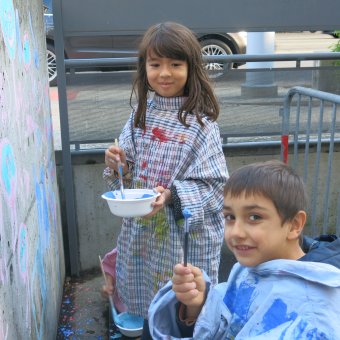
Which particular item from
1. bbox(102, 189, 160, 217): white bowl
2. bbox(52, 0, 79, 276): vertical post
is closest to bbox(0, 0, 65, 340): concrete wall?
bbox(52, 0, 79, 276): vertical post

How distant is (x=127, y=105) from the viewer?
410cm

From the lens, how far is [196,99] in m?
2.56

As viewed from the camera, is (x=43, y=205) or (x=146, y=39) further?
(x=43, y=205)

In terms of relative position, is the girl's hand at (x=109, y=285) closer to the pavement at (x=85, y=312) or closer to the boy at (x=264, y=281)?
the pavement at (x=85, y=312)

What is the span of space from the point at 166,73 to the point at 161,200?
1.98ft

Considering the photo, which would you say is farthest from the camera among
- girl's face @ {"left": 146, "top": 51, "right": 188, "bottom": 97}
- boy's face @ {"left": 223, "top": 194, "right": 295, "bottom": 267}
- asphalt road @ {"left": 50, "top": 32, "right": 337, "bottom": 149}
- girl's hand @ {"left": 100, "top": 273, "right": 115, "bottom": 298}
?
asphalt road @ {"left": 50, "top": 32, "right": 337, "bottom": 149}

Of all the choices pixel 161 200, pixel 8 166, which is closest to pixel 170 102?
pixel 161 200

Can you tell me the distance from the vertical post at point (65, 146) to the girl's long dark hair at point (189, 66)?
1.23 m

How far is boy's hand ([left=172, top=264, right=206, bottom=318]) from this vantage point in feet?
5.09

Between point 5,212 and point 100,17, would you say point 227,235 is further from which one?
point 100,17

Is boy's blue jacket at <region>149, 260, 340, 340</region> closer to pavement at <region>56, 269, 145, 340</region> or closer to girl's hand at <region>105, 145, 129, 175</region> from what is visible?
girl's hand at <region>105, 145, 129, 175</region>

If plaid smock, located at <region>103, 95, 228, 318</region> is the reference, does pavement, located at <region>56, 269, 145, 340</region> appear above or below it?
below

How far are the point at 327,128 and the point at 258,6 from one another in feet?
3.85

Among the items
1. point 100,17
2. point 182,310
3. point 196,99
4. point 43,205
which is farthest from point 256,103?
point 182,310
